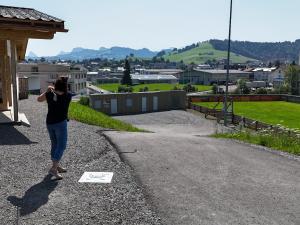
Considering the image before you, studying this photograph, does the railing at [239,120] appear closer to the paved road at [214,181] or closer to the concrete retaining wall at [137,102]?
the concrete retaining wall at [137,102]

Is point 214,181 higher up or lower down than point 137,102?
higher up

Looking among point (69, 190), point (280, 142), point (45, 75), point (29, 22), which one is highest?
point (29, 22)

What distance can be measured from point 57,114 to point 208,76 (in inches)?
5559

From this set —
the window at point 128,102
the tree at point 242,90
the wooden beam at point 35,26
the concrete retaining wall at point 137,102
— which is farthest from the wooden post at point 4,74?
the tree at point 242,90

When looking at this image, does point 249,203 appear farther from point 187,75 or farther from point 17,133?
point 187,75

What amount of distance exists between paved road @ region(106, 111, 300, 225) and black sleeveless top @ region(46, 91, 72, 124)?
2042 mm

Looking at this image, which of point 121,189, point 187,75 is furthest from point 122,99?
point 187,75

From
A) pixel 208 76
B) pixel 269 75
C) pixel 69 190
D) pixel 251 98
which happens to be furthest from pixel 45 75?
pixel 269 75

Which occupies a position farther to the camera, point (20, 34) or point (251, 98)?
point (251, 98)

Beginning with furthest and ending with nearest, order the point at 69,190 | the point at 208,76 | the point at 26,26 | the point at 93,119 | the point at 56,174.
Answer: the point at 208,76 → the point at 93,119 → the point at 26,26 → the point at 56,174 → the point at 69,190

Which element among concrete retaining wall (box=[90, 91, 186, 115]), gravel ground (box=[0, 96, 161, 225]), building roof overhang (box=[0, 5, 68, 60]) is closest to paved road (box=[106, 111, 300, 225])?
gravel ground (box=[0, 96, 161, 225])

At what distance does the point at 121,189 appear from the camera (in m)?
7.13

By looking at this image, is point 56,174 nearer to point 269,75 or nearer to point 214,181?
point 214,181

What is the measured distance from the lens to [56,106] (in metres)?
7.39
